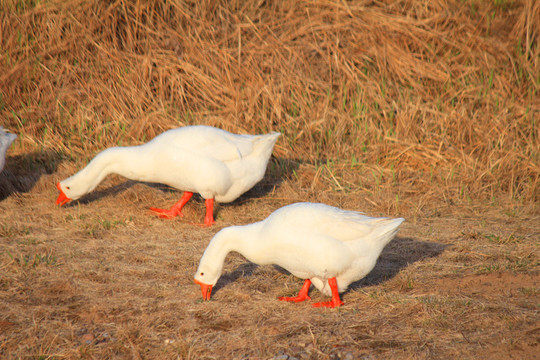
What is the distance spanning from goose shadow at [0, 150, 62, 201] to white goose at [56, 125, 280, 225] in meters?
0.85

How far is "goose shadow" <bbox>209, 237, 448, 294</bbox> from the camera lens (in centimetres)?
445

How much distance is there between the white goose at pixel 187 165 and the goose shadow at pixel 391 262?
1.36 metres

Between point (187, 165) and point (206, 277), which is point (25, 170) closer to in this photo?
point (187, 165)

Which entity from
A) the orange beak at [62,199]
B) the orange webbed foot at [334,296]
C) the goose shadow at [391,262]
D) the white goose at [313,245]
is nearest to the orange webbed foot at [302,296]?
the white goose at [313,245]

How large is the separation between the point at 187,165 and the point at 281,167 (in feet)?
5.79

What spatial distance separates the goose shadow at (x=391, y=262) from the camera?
14.6 feet

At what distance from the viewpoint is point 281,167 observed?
23.8 ft

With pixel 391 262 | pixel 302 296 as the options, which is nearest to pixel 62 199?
pixel 302 296

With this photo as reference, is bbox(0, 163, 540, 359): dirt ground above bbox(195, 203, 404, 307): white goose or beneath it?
beneath

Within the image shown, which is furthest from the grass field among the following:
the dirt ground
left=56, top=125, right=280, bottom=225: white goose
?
left=56, top=125, right=280, bottom=225: white goose

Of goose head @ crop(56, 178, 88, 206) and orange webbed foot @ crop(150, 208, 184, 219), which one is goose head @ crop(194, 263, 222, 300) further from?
goose head @ crop(56, 178, 88, 206)

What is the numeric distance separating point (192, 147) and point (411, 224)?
234 centimetres

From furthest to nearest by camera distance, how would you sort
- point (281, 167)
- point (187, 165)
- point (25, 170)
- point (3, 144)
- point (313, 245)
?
1. point (281, 167)
2. point (25, 170)
3. point (3, 144)
4. point (187, 165)
5. point (313, 245)

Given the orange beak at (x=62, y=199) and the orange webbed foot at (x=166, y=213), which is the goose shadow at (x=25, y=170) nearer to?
the orange beak at (x=62, y=199)
